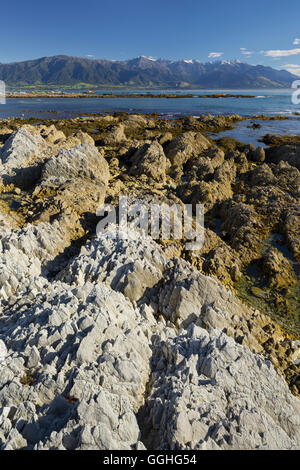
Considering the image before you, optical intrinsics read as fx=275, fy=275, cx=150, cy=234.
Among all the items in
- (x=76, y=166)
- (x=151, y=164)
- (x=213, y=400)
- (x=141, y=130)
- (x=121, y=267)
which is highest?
(x=141, y=130)

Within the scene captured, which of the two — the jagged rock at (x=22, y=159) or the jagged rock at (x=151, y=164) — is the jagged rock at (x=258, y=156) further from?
the jagged rock at (x=22, y=159)

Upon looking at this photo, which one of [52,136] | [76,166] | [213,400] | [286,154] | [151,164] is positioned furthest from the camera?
[52,136]

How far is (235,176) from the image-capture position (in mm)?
40406

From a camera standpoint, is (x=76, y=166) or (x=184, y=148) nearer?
(x=76, y=166)

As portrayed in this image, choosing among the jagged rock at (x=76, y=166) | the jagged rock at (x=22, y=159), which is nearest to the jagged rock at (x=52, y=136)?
the jagged rock at (x=22, y=159)

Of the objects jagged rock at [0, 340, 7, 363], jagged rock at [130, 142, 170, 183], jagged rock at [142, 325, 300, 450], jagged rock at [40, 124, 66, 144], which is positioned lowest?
jagged rock at [142, 325, 300, 450]

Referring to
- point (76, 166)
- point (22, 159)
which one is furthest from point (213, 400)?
point (22, 159)

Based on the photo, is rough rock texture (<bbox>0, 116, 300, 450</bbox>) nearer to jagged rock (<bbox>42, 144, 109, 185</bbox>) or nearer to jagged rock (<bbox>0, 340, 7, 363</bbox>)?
jagged rock (<bbox>0, 340, 7, 363</bbox>)

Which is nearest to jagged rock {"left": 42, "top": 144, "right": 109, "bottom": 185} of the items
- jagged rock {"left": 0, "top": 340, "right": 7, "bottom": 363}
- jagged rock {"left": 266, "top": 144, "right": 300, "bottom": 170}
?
jagged rock {"left": 0, "top": 340, "right": 7, "bottom": 363}

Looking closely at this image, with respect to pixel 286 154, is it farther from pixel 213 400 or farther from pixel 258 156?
pixel 213 400

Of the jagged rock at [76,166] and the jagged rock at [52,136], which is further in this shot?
the jagged rock at [52,136]
